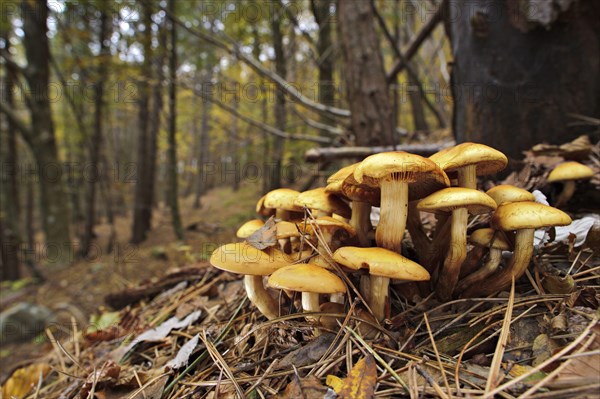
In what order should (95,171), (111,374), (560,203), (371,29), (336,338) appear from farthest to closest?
(95,171), (371,29), (560,203), (111,374), (336,338)

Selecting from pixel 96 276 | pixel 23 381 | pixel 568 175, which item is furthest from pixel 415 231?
pixel 96 276

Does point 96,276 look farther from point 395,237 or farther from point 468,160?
point 468,160

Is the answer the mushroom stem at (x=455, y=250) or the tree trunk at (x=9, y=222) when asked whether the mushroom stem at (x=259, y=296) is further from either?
the tree trunk at (x=9, y=222)

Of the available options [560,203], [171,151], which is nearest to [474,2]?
[560,203]

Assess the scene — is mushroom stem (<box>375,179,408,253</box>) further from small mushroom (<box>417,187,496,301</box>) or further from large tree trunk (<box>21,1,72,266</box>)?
large tree trunk (<box>21,1,72,266</box>)

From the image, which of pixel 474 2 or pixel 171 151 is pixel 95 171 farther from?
A: pixel 474 2

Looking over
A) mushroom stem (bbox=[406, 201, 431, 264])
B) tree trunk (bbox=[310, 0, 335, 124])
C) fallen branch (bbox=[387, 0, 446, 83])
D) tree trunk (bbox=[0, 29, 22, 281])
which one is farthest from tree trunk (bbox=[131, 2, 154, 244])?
mushroom stem (bbox=[406, 201, 431, 264])
